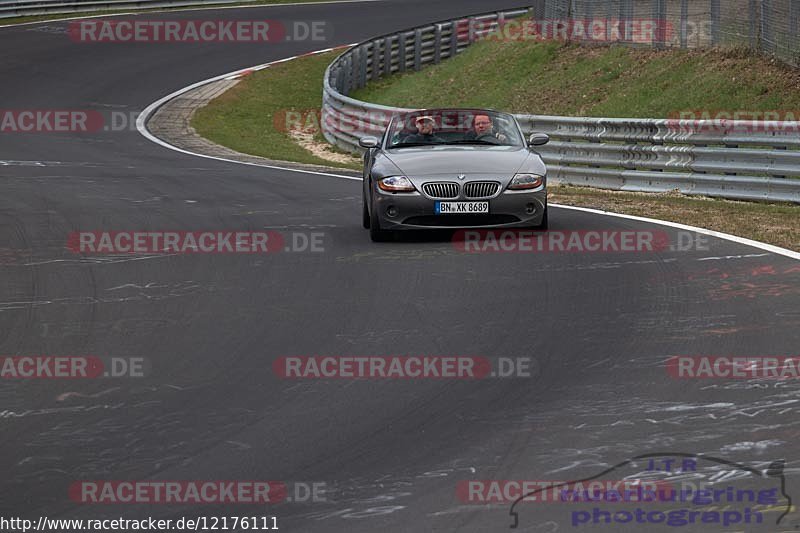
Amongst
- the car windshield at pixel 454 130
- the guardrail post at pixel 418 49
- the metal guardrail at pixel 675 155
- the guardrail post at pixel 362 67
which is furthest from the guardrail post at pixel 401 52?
the car windshield at pixel 454 130

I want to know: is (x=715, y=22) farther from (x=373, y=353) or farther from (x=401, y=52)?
(x=373, y=353)

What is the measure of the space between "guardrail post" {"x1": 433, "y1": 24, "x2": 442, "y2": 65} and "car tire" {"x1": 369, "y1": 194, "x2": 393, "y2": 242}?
2559 centimetres

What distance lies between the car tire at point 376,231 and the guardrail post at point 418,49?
25.3m

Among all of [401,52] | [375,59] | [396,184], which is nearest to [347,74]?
[375,59]

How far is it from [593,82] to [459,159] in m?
15.9

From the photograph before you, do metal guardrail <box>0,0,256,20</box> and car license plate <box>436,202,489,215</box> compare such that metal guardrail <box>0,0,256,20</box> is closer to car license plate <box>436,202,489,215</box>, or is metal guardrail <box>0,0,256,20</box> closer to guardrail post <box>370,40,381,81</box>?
guardrail post <box>370,40,381,81</box>

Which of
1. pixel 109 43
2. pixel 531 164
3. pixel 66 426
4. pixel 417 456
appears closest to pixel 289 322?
pixel 66 426

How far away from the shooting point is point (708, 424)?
7.08 metres

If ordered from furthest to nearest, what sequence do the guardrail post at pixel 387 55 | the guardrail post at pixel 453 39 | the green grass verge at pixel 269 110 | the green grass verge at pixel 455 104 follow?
the guardrail post at pixel 453 39, the guardrail post at pixel 387 55, the green grass verge at pixel 269 110, the green grass verge at pixel 455 104

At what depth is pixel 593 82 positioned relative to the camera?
1168 inches

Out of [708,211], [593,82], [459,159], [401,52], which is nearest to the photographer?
[459,159]

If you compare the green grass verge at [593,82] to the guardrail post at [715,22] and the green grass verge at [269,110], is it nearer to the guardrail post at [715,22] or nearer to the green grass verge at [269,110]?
the guardrail post at [715,22]

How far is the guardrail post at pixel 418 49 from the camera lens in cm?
3894

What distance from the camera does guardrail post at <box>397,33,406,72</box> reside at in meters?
38.8
